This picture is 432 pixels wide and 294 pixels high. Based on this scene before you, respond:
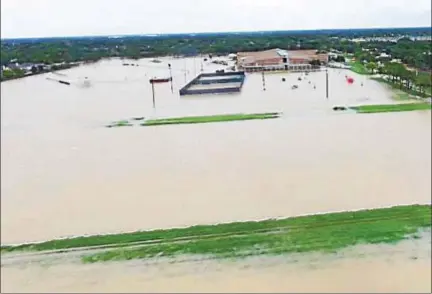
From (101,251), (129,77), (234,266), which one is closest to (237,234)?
(234,266)

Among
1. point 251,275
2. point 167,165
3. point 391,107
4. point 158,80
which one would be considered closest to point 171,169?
point 167,165

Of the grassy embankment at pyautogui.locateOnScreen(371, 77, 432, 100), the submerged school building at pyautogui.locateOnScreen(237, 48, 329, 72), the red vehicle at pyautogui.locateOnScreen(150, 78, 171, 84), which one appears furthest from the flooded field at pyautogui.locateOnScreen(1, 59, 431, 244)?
the submerged school building at pyautogui.locateOnScreen(237, 48, 329, 72)

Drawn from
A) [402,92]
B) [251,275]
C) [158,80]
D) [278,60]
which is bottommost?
[251,275]

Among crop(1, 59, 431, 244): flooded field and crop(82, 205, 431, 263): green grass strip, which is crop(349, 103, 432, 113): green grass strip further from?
crop(82, 205, 431, 263): green grass strip

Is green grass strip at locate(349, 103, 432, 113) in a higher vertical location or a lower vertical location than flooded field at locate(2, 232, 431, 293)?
higher

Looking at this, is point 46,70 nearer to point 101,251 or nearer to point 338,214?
point 101,251

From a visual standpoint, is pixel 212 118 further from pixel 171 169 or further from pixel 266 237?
pixel 266 237

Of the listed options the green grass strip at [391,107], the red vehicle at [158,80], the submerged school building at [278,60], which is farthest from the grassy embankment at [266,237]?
the red vehicle at [158,80]
